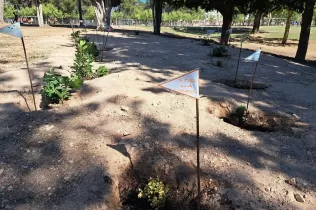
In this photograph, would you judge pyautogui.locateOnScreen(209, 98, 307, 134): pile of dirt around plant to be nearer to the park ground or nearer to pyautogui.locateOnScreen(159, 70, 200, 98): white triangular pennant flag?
the park ground

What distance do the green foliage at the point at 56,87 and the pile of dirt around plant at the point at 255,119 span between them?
8.02 ft

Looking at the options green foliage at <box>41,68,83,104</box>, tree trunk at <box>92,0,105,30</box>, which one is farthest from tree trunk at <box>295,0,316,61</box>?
tree trunk at <box>92,0,105,30</box>

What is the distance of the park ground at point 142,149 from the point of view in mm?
3100

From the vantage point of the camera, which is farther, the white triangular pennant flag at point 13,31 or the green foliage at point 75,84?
the green foliage at point 75,84

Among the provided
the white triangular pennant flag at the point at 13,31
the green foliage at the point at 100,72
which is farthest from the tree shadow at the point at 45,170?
the green foliage at the point at 100,72

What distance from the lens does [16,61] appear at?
855cm

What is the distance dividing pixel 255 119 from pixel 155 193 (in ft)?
8.84

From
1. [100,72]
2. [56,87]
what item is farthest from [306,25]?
[56,87]

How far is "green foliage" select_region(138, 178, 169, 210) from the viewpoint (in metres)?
3.10

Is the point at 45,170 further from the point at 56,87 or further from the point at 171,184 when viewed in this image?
the point at 56,87

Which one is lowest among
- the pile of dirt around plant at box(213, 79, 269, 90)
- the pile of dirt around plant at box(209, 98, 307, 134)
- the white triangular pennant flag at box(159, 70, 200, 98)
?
the pile of dirt around plant at box(209, 98, 307, 134)

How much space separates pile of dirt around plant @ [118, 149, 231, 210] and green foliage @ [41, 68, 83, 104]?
2.02 metres

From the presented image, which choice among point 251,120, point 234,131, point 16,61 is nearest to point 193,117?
point 234,131

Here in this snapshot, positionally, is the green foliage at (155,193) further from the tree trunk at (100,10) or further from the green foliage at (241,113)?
the tree trunk at (100,10)
